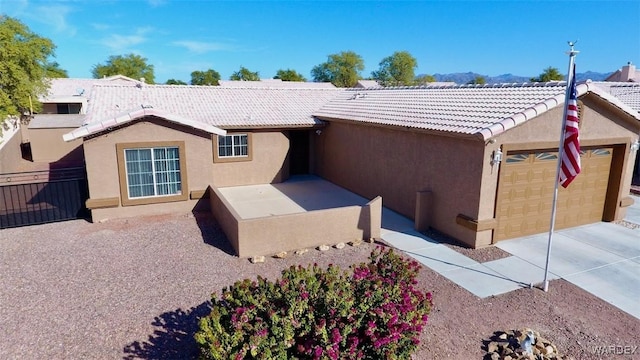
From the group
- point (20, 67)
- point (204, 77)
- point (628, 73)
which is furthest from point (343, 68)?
point (20, 67)

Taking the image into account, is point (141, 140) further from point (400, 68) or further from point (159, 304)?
point (400, 68)

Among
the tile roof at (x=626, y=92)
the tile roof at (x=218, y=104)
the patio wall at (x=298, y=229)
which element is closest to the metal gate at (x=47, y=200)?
the tile roof at (x=218, y=104)

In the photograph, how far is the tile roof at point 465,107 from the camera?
1112 centimetres

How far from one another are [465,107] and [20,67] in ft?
104

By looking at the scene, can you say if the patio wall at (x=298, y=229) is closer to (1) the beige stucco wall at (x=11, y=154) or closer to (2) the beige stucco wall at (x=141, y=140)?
(2) the beige stucco wall at (x=141, y=140)

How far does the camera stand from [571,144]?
891 cm

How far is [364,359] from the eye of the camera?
6168mm

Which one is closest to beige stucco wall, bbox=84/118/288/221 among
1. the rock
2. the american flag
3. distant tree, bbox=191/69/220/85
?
the rock

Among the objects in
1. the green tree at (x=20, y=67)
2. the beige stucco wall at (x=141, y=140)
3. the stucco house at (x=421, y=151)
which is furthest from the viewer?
the green tree at (x=20, y=67)

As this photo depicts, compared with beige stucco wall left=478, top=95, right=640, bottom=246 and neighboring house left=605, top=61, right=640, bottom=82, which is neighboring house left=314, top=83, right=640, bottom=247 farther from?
neighboring house left=605, top=61, right=640, bottom=82

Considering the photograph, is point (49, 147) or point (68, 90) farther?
point (68, 90)

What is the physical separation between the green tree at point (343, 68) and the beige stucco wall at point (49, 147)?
84.9 metres

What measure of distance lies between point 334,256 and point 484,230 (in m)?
4.21

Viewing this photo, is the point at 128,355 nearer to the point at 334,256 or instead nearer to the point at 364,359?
the point at 364,359
